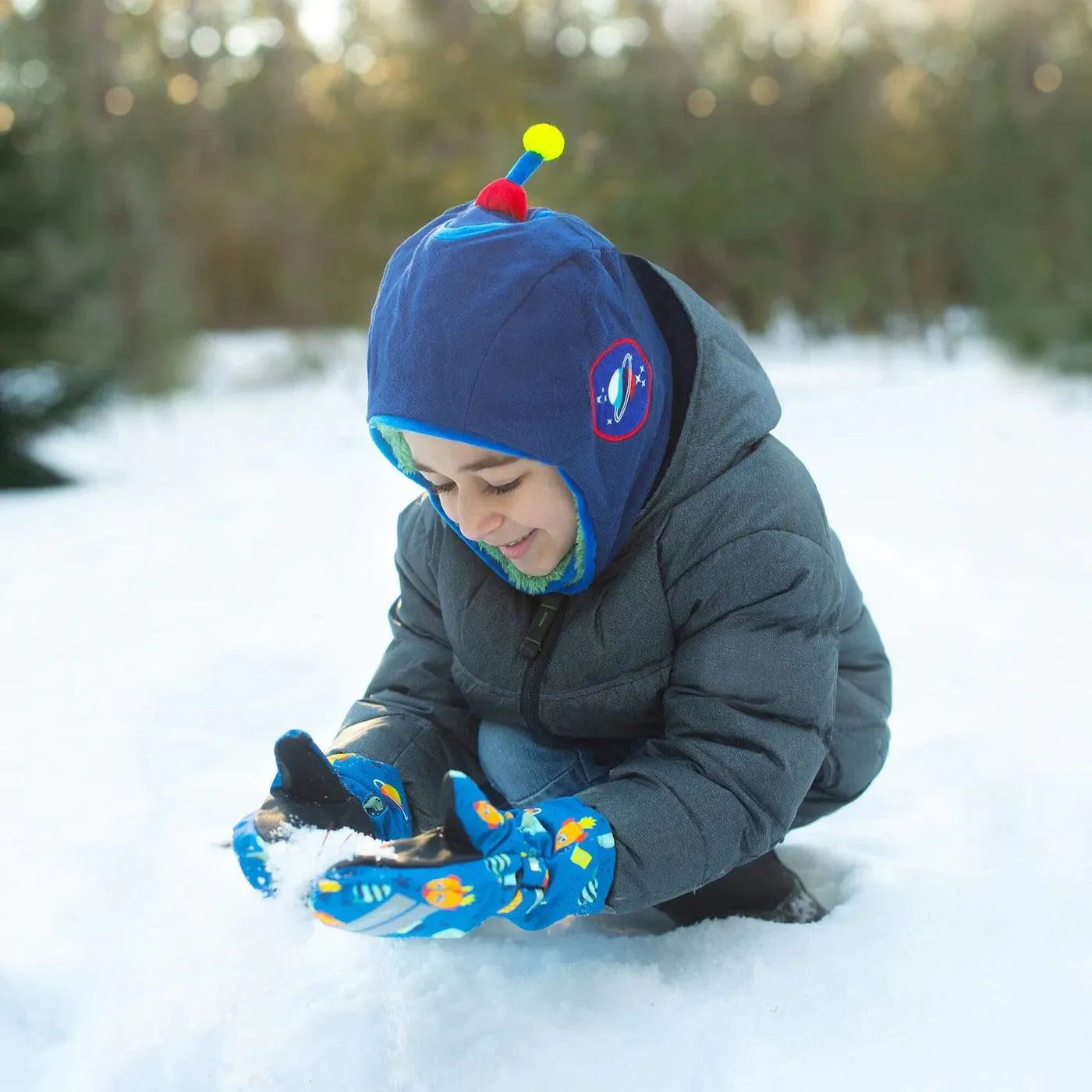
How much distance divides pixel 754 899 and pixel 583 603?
16.6 inches

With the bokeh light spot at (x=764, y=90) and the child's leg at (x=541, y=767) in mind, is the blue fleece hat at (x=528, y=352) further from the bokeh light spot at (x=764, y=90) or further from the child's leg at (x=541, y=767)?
the bokeh light spot at (x=764, y=90)

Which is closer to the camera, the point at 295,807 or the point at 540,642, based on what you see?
the point at 295,807

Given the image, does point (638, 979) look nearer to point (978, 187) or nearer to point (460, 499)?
point (460, 499)

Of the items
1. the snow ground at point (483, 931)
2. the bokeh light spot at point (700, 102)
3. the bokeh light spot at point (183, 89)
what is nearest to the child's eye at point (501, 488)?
the snow ground at point (483, 931)

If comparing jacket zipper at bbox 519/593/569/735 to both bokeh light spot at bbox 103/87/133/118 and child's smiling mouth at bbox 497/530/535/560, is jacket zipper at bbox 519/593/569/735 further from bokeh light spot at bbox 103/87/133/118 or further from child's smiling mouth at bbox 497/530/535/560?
bokeh light spot at bbox 103/87/133/118

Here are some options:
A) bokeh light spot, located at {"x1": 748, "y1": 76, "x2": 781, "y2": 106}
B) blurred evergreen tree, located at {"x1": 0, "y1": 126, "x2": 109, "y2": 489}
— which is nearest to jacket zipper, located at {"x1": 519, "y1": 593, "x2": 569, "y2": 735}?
blurred evergreen tree, located at {"x1": 0, "y1": 126, "x2": 109, "y2": 489}

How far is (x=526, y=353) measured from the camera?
1092mm

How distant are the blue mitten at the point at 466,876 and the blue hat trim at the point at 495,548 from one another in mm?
272

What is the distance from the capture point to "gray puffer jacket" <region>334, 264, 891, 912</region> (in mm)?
1153

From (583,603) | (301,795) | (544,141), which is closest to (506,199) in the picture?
(544,141)

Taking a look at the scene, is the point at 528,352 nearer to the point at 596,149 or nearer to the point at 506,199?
the point at 506,199

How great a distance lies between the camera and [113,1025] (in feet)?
4.04

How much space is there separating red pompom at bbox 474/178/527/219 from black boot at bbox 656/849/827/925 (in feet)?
2.51

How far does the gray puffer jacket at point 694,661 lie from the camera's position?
1153 millimetres
